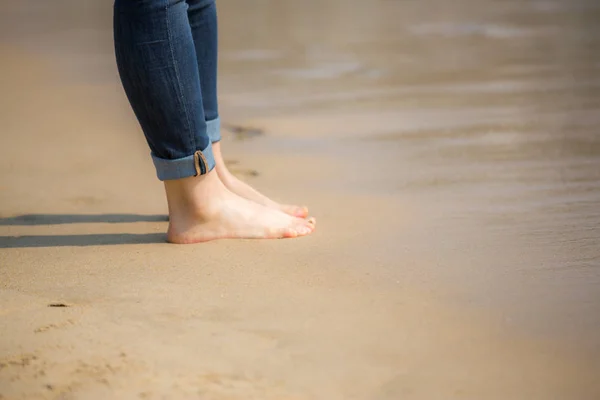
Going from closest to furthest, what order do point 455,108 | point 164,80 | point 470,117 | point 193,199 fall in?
1. point 164,80
2. point 193,199
3. point 470,117
4. point 455,108

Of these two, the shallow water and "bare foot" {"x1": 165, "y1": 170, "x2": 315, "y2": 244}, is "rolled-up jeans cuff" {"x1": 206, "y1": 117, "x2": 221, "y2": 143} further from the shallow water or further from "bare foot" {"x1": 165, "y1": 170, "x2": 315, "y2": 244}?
the shallow water

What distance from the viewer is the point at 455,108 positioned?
2.93 m

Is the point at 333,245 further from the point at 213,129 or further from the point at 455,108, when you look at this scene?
the point at 455,108

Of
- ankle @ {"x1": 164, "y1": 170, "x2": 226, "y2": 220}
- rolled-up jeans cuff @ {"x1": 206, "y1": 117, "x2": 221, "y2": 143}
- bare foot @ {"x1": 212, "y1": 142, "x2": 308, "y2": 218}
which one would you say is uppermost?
rolled-up jeans cuff @ {"x1": 206, "y1": 117, "x2": 221, "y2": 143}

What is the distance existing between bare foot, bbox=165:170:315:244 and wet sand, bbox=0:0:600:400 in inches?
1.4

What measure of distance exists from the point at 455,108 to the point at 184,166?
1.51 m

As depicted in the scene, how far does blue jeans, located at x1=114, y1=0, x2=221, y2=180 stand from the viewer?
157 cm

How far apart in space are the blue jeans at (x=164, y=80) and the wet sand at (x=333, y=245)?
0.19 m

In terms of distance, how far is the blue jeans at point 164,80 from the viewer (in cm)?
157

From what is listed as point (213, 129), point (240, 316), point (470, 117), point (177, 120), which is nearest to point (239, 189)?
point (213, 129)

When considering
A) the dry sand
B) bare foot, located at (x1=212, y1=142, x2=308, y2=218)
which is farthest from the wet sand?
bare foot, located at (x1=212, y1=142, x2=308, y2=218)

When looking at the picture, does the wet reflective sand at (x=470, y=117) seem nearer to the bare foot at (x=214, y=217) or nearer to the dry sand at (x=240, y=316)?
the dry sand at (x=240, y=316)

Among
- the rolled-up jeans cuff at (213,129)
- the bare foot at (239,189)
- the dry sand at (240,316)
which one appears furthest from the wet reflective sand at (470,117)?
the rolled-up jeans cuff at (213,129)

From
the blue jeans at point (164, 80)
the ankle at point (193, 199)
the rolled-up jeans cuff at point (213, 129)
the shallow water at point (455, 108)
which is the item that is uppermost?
the blue jeans at point (164, 80)
